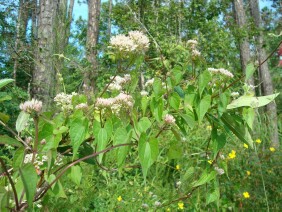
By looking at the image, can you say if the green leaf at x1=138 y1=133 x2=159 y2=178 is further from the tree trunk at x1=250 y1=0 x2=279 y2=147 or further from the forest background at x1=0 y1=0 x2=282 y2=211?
the tree trunk at x1=250 y1=0 x2=279 y2=147

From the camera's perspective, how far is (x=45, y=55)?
3984 mm

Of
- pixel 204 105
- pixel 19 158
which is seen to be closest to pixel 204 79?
pixel 204 105

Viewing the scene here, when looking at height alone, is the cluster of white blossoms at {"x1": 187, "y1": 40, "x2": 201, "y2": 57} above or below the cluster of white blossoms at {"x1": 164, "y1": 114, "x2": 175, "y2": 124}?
above

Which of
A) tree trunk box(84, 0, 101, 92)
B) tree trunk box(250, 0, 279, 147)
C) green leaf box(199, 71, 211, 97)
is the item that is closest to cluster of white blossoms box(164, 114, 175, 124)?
green leaf box(199, 71, 211, 97)

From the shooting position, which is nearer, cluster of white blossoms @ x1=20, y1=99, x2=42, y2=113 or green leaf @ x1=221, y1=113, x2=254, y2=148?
cluster of white blossoms @ x1=20, y1=99, x2=42, y2=113

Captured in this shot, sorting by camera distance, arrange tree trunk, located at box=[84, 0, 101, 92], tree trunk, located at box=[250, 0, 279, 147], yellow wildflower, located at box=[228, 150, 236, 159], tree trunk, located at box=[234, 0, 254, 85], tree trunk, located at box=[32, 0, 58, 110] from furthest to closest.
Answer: tree trunk, located at box=[234, 0, 254, 85] → tree trunk, located at box=[84, 0, 101, 92] → tree trunk, located at box=[32, 0, 58, 110] → tree trunk, located at box=[250, 0, 279, 147] → yellow wildflower, located at box=[228, 150, 236, 159]

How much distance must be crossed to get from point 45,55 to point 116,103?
3.38 meters

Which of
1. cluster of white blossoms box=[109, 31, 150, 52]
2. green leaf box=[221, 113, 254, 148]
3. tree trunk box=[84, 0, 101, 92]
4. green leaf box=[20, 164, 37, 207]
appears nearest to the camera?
green leaf box=[20, 164, 37, 207]

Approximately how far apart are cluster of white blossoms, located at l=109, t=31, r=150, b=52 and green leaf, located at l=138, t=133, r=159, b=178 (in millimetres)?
204

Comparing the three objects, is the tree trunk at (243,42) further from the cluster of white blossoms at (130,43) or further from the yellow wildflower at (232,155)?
the cluster of white blossoms at (130,43)

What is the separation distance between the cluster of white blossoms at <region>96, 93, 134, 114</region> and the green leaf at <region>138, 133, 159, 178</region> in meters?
0.08

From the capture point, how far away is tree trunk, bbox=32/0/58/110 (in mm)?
3840

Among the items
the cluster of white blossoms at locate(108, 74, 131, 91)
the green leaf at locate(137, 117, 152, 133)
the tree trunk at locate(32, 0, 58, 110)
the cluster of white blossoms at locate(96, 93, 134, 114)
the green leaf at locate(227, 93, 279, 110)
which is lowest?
the green leaf at locate(137, 117, 152, 133)

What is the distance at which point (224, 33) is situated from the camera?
7281 millimetres
